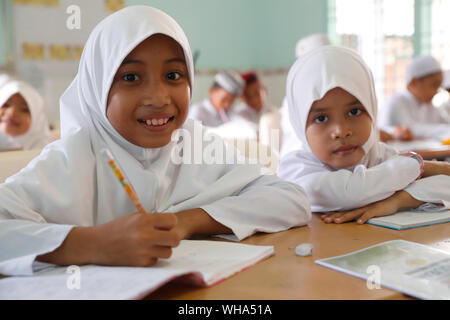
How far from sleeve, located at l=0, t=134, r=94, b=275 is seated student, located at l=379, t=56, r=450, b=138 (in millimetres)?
3633

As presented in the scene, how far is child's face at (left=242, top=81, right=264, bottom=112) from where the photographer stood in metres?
5.98

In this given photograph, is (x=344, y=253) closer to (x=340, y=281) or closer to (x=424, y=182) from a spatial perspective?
(x=340, y=281)

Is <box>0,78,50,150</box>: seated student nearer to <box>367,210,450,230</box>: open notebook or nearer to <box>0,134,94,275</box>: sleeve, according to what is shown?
<box>0,134,94,275</box>: sleeve

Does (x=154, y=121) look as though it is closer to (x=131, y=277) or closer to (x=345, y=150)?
(x=131, y=277)

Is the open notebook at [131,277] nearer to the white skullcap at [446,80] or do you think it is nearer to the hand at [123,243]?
the hand at [123,243]

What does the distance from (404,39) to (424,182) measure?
5.40 m

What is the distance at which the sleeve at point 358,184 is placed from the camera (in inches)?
48.6

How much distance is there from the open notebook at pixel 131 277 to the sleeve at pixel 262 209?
153mm

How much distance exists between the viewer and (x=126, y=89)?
1.04 m

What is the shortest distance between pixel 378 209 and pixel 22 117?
2.88 m

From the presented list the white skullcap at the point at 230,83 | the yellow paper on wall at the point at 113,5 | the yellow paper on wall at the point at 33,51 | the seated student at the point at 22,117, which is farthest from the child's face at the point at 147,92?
the white skullcap at the point at 230,83

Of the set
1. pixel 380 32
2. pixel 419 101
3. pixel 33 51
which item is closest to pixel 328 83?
pixel 419 101

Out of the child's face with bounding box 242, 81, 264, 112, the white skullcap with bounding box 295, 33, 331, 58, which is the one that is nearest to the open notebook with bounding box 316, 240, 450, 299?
the white skullcap with bounding box 295, 33, 331, 58
